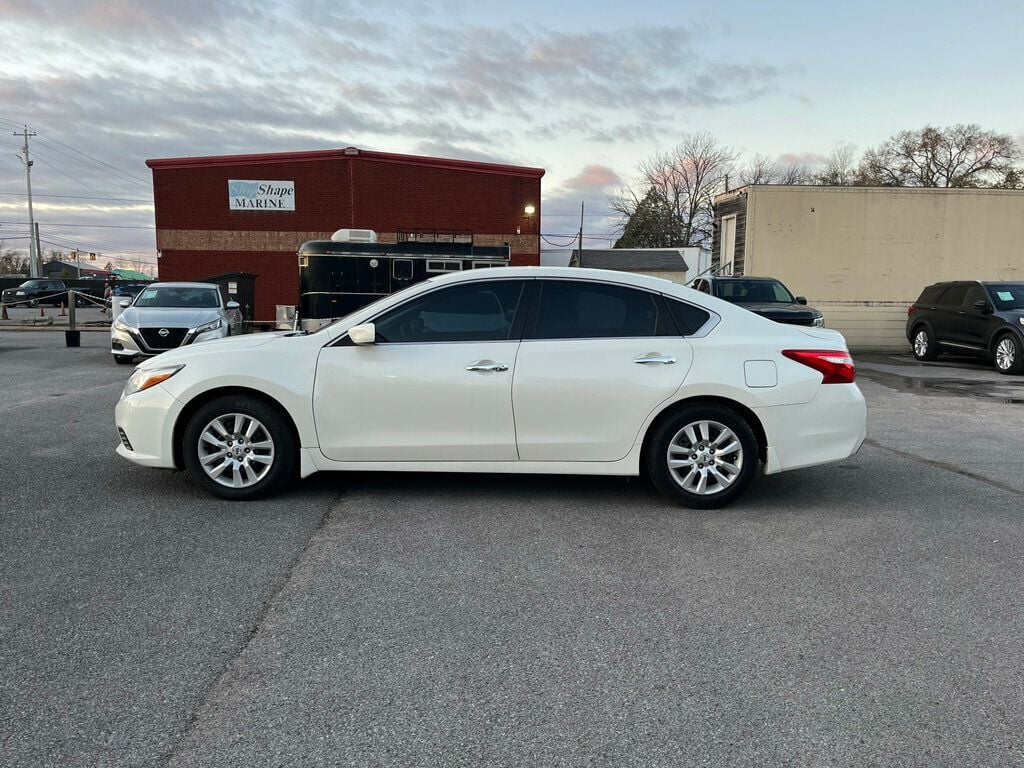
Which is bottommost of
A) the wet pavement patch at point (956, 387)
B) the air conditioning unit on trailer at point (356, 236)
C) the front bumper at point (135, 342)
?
the wet pavement patch at point (956, 387)

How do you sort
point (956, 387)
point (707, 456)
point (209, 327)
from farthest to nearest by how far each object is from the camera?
point (209, 327) → point (956, 387) → point (707, 456)

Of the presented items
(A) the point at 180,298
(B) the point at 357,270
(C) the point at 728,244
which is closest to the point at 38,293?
(A) the point at 180,298

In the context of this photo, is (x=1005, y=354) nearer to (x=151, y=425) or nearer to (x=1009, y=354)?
(x=1009, y=354)

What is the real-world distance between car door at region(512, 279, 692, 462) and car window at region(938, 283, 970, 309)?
13.0 metres

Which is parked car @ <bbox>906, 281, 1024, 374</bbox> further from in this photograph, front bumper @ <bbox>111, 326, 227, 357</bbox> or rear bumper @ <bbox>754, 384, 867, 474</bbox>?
front bumper @ <bbox>111, 326, 227, 357</bbox>

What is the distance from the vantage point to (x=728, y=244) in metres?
23.1

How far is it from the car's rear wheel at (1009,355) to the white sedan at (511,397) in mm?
10741

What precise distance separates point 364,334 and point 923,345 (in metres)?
15.1

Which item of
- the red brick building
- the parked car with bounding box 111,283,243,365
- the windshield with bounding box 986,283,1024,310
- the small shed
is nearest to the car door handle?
the parked car with bounding box 111,283,243,365

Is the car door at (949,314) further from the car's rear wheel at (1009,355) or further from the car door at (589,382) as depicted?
the car door at (589,382)

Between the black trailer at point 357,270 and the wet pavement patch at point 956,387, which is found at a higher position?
the black trailer at point 357,270

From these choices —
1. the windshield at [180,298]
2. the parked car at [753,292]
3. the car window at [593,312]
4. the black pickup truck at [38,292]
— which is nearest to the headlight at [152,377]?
the car window at [593,312]

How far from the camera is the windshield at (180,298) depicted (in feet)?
47.7

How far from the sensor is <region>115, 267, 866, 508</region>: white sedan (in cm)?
520
